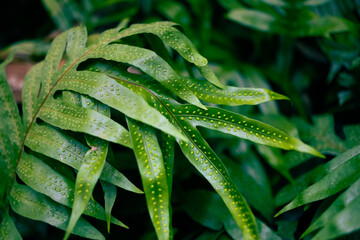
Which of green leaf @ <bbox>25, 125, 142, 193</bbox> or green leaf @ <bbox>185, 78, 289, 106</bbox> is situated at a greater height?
green leaf @ <bbox>185, 78, 289, 106</bbox>

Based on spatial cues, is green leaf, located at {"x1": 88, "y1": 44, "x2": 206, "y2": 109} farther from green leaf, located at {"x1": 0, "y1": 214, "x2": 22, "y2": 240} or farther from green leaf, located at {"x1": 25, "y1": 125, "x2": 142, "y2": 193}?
green leaf, located at {"x1": 0, "y1": 214, "x2": 22, "y2": 240}

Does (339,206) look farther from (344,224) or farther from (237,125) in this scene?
(237,125)

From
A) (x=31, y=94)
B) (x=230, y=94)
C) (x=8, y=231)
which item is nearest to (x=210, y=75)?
(x=230, y=94)

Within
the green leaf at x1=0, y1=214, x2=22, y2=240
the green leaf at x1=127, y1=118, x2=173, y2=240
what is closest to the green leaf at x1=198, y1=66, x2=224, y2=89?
the green leaf at x1=127, y1=118, x2=173, y2=240

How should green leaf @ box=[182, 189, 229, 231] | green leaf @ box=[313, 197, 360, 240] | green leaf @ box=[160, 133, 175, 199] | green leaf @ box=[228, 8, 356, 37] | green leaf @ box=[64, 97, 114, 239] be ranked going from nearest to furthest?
green leaf @ box=[313, 197, 360, 240] → green leaf @ box=[64, 97, 114, 239] → green leaf @ box=[160, 133, 175, 199] → green leaf @ box=[182, 189, 229, 231] → green leaf @ box=[228, 8, 356, 37]

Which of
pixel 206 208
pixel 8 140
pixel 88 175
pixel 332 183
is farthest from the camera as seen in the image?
pixel 206 208

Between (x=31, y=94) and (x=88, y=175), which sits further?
(x=31, y=94)

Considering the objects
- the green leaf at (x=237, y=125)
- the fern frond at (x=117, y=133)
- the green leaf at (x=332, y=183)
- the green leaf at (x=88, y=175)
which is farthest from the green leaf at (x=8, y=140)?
the green leaf at (x=332, y=183)
